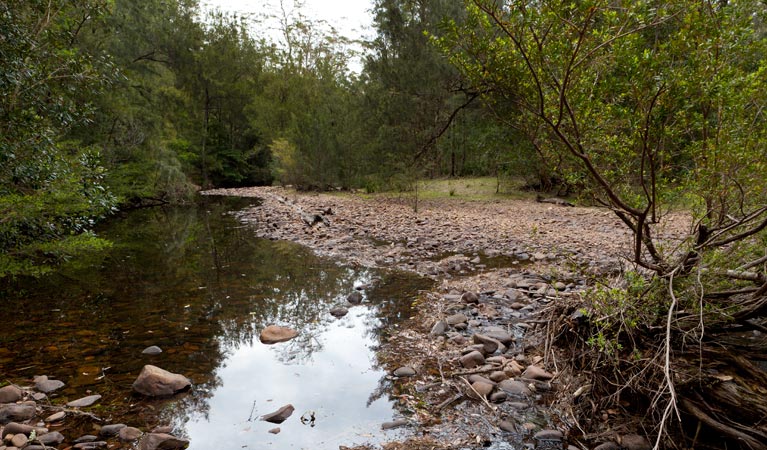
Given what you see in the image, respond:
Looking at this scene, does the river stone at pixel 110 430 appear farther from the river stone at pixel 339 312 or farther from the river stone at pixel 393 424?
the river stone at pixel 339 312

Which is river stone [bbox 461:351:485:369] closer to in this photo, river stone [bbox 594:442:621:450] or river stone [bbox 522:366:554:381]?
river stone [bbox 522:366:554:381]

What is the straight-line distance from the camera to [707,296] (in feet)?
11.0

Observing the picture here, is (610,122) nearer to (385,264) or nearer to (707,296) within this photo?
(707,296)

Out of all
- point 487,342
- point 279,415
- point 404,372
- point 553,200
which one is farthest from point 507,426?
point 553,200

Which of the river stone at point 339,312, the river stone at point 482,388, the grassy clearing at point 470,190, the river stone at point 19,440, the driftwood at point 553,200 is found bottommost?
the river stone at point 19,440

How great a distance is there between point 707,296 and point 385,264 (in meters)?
6.37

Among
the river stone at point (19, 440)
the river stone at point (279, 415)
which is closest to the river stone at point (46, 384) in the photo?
the river stone at point (19, 440)

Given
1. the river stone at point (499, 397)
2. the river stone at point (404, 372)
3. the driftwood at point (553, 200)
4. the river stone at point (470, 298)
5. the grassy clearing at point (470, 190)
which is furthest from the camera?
the grassy clearing at point (470, 190)

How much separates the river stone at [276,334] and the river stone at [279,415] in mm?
1778

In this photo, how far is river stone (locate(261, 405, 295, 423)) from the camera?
3795 mm

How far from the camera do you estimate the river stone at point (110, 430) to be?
3.46 m

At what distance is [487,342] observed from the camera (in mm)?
4914

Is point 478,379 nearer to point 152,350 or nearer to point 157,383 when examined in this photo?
point 157,383

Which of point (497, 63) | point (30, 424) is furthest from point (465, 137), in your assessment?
point (30, 424)
